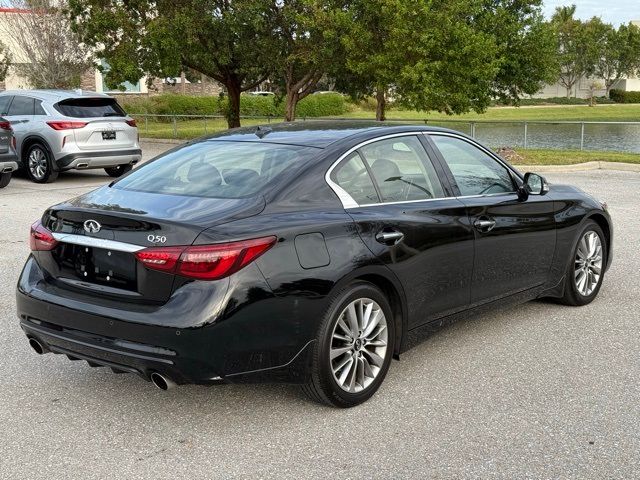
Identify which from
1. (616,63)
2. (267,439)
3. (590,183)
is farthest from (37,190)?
(616,63)

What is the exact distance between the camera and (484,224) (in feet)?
17.0

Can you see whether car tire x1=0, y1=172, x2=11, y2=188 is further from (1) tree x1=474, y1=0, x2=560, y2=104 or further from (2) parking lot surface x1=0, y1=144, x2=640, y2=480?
(1) tree x1=474, y1=0, x2=560, y2=104

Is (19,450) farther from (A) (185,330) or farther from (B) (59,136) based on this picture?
(B) (59,136)

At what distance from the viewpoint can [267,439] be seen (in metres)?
3.99

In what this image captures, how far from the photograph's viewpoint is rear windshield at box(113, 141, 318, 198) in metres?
4.40

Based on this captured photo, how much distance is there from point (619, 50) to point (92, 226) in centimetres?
8673

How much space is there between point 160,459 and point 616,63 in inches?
3550

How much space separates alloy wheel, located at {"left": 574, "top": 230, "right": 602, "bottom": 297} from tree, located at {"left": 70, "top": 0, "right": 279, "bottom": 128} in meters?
18.1

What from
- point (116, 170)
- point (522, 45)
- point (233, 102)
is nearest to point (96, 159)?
point (116, 170)

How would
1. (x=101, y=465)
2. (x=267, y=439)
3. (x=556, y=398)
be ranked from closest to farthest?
(x=101, y=465) → (x=267, y=439) → (x=556, y=398)

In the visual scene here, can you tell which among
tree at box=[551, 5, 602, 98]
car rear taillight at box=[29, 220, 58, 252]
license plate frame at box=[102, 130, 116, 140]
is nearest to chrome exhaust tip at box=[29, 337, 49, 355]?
car rear taillight at box=[29, 220, 58, 252]

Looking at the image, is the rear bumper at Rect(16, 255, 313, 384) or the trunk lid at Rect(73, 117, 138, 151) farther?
the trunk lid at Rect(73, 117, 138, 151)

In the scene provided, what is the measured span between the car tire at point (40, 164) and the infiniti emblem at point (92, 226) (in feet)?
37.0

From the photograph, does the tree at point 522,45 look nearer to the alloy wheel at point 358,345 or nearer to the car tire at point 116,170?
the car tire at point 116,170
